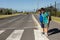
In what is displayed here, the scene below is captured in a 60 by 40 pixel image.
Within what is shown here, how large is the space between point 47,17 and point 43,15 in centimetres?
30

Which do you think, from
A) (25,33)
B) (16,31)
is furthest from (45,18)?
(16,31)

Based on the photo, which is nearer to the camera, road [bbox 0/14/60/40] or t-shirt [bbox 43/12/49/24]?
road [bbox 0/14/60/40]

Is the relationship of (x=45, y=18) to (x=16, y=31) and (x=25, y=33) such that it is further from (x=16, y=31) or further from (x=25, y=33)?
(x=16, y=31)

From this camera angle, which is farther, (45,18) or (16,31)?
(16,31)

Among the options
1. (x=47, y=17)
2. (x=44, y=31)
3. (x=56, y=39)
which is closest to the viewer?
(x=56, y=39)

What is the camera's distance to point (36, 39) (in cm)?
1086

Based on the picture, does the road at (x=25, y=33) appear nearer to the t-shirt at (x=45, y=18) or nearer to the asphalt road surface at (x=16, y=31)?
the asphalt road surface at (x=16, y=31)

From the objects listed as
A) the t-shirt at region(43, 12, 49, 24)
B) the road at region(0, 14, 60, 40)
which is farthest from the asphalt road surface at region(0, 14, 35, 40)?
the t-shirt at region(43, 12, 49, 24)

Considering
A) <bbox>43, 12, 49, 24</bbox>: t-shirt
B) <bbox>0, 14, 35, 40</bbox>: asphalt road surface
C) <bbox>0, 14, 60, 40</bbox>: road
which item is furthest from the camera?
<bbox>43, 12, 49, 24</bbox>: t-shirt

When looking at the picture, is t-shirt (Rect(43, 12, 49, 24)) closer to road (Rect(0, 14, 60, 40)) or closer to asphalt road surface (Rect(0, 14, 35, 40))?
road (Rect(0, 14, 60, 40))

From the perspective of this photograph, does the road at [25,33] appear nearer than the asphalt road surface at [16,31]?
Yes

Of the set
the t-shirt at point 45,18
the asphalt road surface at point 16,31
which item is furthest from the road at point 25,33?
the t-shirt at point 45,18

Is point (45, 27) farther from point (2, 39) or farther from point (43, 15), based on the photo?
point (2, 39)

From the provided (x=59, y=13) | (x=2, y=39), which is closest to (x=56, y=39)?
(x=2, y=39)
